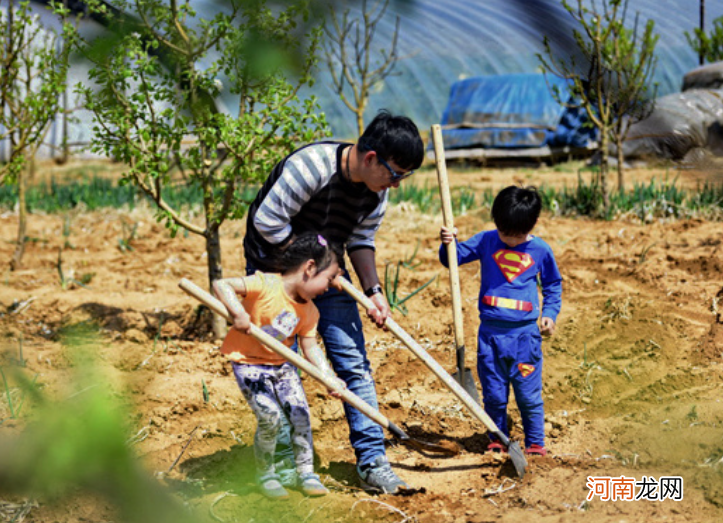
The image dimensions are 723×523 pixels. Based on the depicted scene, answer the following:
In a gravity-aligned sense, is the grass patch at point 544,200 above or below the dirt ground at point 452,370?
above

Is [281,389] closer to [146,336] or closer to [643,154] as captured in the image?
[146,336]

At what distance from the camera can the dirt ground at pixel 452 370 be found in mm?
2912

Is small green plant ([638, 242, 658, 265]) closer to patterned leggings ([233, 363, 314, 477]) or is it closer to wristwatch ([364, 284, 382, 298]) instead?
wristwatch ([364, 284, 382, 298])

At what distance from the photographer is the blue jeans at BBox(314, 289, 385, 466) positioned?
3051 mm

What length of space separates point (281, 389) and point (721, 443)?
1.60 metres

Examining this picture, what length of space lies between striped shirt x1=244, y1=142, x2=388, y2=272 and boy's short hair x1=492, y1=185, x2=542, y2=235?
0.48 m

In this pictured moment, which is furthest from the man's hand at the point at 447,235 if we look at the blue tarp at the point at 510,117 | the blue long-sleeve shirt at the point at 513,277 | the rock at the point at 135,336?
the blue tarp at the point at 510,117

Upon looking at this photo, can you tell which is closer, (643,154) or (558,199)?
(643,154)

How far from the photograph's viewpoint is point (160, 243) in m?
6.85

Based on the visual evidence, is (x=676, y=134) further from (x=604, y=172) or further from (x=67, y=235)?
(x=67, y=235)

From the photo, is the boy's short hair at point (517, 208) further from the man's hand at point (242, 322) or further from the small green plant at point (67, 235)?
the small green plant at point (67, 235)

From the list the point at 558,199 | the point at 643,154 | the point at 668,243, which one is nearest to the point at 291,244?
Result: the point at 643,154

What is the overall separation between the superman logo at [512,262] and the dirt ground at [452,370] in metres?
0.77

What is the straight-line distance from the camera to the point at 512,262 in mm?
3322
